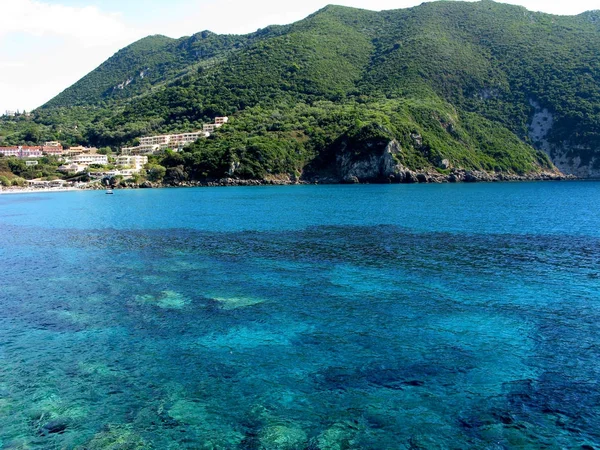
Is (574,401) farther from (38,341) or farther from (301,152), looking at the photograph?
(301,152)

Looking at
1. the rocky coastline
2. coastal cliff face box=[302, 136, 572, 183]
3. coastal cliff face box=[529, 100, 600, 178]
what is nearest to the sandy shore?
the rocky coastline

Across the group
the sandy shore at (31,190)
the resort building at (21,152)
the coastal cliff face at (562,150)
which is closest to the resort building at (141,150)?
the resort building at (21,152)

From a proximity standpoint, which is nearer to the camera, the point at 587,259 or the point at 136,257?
the point at 587,259

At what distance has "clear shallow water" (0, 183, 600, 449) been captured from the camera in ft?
44.1

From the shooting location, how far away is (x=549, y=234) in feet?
154

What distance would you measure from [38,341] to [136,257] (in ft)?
59.1

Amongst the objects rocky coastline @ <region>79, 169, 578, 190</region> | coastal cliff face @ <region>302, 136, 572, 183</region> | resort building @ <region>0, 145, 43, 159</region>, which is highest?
resort building @ <region>0, 145, 43, 159</region>

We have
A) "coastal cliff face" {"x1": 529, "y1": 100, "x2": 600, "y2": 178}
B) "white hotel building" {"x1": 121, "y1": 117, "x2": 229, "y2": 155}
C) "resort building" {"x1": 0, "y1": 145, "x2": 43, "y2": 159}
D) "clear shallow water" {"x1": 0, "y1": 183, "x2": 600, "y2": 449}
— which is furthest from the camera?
"resort building" {"x1": 0, "y1": 145, "x2": 43, "y2": 159}

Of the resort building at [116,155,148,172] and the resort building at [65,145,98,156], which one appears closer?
the resort building at [116,155,148,172]

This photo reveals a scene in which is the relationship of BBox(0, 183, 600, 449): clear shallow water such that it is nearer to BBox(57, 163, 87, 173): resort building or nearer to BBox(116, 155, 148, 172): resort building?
BBox(116, 155, 148, 172): resort building

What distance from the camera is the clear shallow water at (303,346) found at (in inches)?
530

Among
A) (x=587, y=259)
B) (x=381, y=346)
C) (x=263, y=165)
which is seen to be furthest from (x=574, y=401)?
(x=263, y=165)

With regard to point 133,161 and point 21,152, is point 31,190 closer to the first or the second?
point 133,161

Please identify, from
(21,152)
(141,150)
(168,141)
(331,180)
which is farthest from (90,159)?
(331,180)
